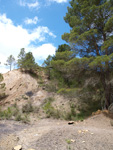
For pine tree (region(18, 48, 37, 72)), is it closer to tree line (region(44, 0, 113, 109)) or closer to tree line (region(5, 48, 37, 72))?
tree line (region(5, 48, 37, 72))

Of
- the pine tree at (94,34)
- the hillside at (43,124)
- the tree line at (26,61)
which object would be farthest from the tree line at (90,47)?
the tree line at (26,61)

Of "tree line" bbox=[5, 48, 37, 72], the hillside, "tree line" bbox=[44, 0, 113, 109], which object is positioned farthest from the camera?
"tree line" bbox=[5, 48, 37, 72]

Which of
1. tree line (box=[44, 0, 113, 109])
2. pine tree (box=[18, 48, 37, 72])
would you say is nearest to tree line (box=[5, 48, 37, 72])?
pine tree (box=[18, 48, 37, 72])

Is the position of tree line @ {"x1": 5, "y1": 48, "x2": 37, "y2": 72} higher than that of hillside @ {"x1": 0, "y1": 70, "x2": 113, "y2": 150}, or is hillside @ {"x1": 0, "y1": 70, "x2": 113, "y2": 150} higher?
tree line @ {"x1": 5, "y1": 48, "x2": 37, "y2": 72}

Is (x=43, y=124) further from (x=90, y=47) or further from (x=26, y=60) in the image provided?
(x=26, y=60)

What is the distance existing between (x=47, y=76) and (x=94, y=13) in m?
16.2

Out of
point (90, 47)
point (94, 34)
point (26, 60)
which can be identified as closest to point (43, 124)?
point (90, 47)

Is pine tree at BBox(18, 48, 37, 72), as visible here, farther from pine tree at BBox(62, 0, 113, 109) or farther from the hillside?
pine tree at BBox(62, 0, 113, 109)

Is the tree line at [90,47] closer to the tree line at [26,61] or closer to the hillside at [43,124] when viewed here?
the hillside at [43,124]

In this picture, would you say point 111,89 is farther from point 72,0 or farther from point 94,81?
point 72,0

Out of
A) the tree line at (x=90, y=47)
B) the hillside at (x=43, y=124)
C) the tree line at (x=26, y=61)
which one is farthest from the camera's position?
the tree line at (x=26, y=61)

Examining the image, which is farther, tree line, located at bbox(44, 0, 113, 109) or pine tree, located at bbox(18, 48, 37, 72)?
pine tree, located at bbox(18, 48, 37, 72)

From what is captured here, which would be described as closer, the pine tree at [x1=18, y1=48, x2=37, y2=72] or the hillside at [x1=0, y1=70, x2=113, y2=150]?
the hillside at [x1=0, y1=70, x2=113, y2=150]

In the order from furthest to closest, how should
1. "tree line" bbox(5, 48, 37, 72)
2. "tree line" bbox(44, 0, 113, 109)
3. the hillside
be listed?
1. "tree line" bbox(5, 48, 37, 72)
2. "tree line" bbox(44, 0, 113, 109)
3. the hillside
